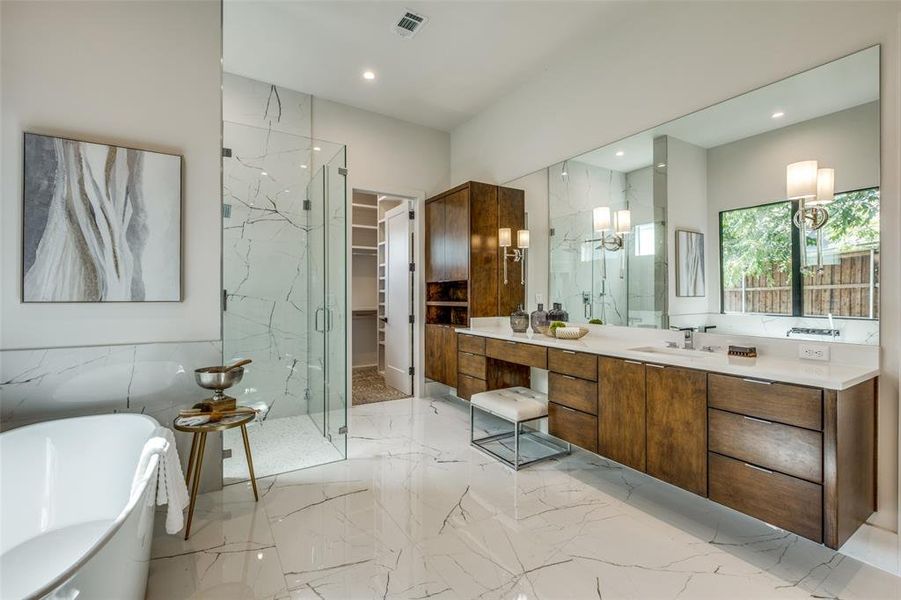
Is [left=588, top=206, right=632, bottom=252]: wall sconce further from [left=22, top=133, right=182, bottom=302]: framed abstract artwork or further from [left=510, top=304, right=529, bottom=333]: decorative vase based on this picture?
[left=22, top=133, right=182, bottom=302]: framed abstract artwork

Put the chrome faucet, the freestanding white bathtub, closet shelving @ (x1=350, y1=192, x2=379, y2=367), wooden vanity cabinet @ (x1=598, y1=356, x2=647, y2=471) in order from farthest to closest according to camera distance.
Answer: closet shelving @ (x1=350, y1=192, x2=379, y2=367)
the chrome faucet
wooden vanity cabinet @ (x1=598, y1=356, x2=647, y2=471)
the freestanding white bathtub

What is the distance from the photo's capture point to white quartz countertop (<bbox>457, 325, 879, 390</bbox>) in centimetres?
164

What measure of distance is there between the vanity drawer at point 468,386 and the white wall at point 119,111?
85.2 inches

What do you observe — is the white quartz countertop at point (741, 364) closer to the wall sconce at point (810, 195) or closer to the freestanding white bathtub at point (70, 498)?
the wall sconce at point (810, 195)

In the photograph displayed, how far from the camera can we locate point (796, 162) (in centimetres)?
204

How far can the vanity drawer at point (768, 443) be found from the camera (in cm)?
163

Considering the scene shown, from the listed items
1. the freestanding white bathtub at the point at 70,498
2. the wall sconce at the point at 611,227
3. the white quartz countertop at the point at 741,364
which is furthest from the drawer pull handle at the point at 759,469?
the freestanding white bathtub at the point at 70,498

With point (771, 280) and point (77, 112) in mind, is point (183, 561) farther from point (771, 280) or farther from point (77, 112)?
point (771, 280)

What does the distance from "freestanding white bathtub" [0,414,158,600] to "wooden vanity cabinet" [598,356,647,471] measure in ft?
7.61

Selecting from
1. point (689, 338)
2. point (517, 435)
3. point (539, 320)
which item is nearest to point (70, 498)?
point (517, 435)

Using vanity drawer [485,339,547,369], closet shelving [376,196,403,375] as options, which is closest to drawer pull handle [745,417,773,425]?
vanity drawer [485,339,547,369]

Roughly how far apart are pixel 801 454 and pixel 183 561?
9.18ft

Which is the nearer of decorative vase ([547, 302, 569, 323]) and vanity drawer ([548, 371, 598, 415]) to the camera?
vanity drawer ([548, 371, 598, 415])

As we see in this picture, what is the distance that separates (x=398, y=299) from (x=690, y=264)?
3289mm
